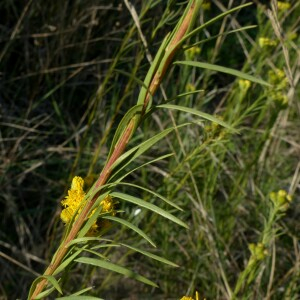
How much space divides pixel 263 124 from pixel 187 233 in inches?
27.4

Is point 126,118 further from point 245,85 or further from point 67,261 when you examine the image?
point 245,85

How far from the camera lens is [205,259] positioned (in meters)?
1.85

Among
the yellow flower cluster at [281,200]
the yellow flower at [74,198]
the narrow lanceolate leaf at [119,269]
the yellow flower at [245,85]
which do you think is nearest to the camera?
the narrow lanceolate leaf at [119,269]

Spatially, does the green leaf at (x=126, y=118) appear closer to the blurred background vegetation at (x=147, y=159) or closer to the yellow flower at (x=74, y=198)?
the yellow flower at (x=74, y=198)

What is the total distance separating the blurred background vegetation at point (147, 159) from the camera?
175 centimetres

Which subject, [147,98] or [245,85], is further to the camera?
[245,85]

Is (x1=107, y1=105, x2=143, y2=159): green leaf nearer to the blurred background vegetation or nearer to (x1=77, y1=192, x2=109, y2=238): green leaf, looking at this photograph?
(x1=77, y1=192, x2=109, y2=238): green leaf

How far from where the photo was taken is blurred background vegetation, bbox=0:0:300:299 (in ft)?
5.73

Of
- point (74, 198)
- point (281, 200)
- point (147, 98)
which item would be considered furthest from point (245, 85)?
point (147, 98)

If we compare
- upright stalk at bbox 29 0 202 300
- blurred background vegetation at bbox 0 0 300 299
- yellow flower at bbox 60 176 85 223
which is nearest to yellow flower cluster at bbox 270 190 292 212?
blurred background vegetation at bbox 0 0 300 299

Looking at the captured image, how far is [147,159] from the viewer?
2.12m


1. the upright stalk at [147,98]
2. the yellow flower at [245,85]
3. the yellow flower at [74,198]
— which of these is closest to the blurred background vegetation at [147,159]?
the yellow flower at [245,85]

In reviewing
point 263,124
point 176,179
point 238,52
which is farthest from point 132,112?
point 238,52

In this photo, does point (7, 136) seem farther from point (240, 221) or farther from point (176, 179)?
point (240, 221)
